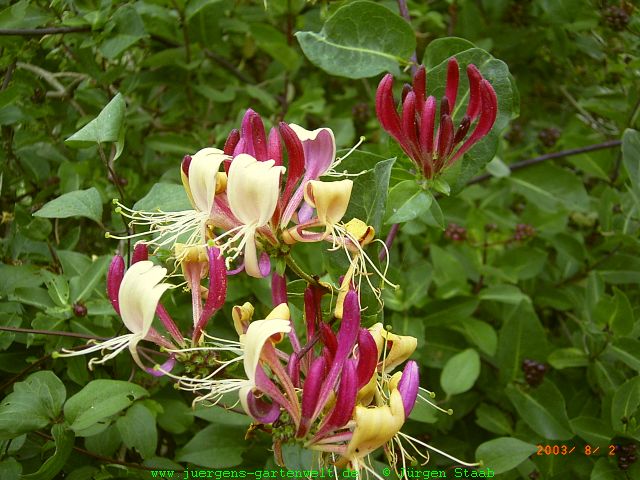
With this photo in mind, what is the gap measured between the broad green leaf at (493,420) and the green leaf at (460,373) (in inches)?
4.4

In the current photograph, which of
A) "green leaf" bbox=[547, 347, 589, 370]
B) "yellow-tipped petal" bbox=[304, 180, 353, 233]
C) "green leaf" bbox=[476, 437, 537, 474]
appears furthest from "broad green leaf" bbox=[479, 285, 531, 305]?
"yellow-tipped petal" bbox=[304, 180, 353, 233]

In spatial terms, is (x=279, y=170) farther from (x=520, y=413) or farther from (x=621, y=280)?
(x=621, y=280)

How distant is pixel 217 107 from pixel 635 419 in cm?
114

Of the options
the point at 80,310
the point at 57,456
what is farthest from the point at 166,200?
the point at 57,456

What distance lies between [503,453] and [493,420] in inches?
8.7

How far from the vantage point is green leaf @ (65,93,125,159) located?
87 cm

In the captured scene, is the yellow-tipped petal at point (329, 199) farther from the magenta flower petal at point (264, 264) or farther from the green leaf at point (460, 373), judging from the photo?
the green leaf at point (460, 373)

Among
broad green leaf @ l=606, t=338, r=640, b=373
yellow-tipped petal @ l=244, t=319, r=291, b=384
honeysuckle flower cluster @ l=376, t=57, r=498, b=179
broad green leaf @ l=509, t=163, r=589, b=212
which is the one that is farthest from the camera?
broad green leaf @ l=509, t=163, r=589, b=212

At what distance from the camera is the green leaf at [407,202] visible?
2.76ft

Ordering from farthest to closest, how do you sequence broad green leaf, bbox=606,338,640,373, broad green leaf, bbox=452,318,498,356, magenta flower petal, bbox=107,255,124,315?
broad green leaf, bbox=452,318,498,356
broad green leaf, bbox=606,338,640,373
magenta flower petal, bbox=107,255,124,315

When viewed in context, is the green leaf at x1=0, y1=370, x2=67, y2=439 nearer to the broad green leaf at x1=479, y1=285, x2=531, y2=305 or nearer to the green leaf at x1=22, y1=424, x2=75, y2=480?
the green leaf at x1=22, y1=424, x2=75, y2=480

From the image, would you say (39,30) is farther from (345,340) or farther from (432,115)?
(345,340)

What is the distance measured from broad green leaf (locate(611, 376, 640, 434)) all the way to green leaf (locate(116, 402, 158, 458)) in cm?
72

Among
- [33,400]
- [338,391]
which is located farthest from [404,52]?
[33,400]
